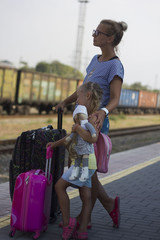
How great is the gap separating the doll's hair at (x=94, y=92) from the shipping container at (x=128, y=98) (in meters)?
38.3

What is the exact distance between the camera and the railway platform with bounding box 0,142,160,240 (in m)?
4.14

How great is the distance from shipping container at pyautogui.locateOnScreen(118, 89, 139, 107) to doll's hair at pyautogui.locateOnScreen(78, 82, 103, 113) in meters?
38.3

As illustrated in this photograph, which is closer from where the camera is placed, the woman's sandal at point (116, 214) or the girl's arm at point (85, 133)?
the girl's arm at point (85, 133)

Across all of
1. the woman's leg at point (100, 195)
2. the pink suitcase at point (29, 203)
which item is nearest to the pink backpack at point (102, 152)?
the woman's leg at point (100, 195)

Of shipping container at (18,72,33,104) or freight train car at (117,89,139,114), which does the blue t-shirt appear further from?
freight train car at (117,89,139,114)

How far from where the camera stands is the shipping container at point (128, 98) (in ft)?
140

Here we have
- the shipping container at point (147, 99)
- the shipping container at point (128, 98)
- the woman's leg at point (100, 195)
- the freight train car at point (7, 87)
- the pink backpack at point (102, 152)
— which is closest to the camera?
the pink backpack at point (102, 152)

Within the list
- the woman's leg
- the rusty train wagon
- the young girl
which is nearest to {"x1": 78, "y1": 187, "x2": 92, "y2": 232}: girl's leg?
the young girl

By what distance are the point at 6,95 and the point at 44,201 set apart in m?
22.8

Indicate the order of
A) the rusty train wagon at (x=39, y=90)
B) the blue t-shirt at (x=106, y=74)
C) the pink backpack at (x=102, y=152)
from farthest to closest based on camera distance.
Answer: the rusty train wagon at (x=39, y=90)
the blue t-shirt at (x=106, y=74)
the pink backpack at (x=102, y=152)

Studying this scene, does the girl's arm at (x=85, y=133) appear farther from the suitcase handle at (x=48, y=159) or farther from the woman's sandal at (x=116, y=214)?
the woman's sandal at (x=116, y=214)

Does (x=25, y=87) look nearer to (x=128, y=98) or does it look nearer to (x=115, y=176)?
(x=128, y=98)

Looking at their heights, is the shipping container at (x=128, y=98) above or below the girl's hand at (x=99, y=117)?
below

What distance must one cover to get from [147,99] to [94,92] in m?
48.6
